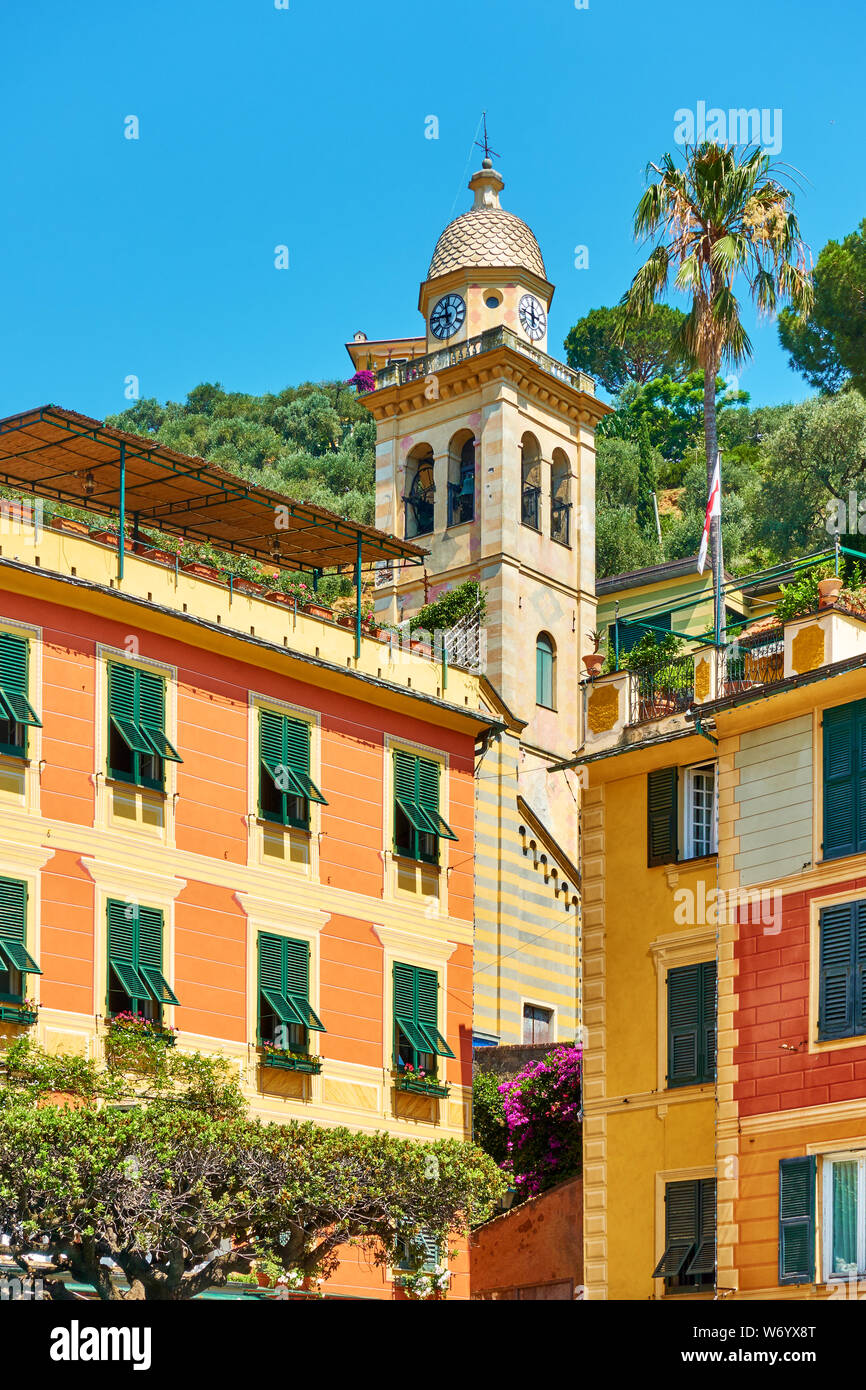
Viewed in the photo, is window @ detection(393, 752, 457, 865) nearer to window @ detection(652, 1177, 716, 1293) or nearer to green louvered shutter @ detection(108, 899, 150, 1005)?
green louvered shutter @ detection(108, 899, 150, 1005)

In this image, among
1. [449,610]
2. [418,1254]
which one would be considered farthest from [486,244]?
[418,1254]

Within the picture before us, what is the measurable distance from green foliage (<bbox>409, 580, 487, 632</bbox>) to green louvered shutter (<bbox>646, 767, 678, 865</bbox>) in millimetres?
23826

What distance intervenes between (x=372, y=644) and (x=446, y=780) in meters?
2.57

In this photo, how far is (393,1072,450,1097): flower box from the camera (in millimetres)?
32812

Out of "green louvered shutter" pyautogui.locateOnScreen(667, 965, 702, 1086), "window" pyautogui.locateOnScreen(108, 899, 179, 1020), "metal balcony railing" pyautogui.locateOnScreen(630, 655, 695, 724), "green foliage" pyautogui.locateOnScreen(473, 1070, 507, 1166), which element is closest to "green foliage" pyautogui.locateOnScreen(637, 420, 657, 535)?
"green foliage" pyautogui.locateOnScreen(473, 1070, 507, 1166)

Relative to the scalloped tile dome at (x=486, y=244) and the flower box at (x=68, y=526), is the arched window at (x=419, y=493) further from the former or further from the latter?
the flower box at (x=68, y=526)

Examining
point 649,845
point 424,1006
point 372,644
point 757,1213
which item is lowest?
point 757,1213

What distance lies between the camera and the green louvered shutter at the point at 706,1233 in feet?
93.4

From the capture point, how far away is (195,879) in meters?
30.9

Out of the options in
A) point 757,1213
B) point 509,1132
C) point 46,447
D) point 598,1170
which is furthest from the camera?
A: point 509,1132

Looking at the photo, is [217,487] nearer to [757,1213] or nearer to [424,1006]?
[424,1006]

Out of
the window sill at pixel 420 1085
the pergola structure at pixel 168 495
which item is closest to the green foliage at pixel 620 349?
the pergola structure at pixel 168 495

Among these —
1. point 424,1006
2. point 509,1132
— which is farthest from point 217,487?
point 509,1132

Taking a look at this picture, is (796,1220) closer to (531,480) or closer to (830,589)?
(830,589)
